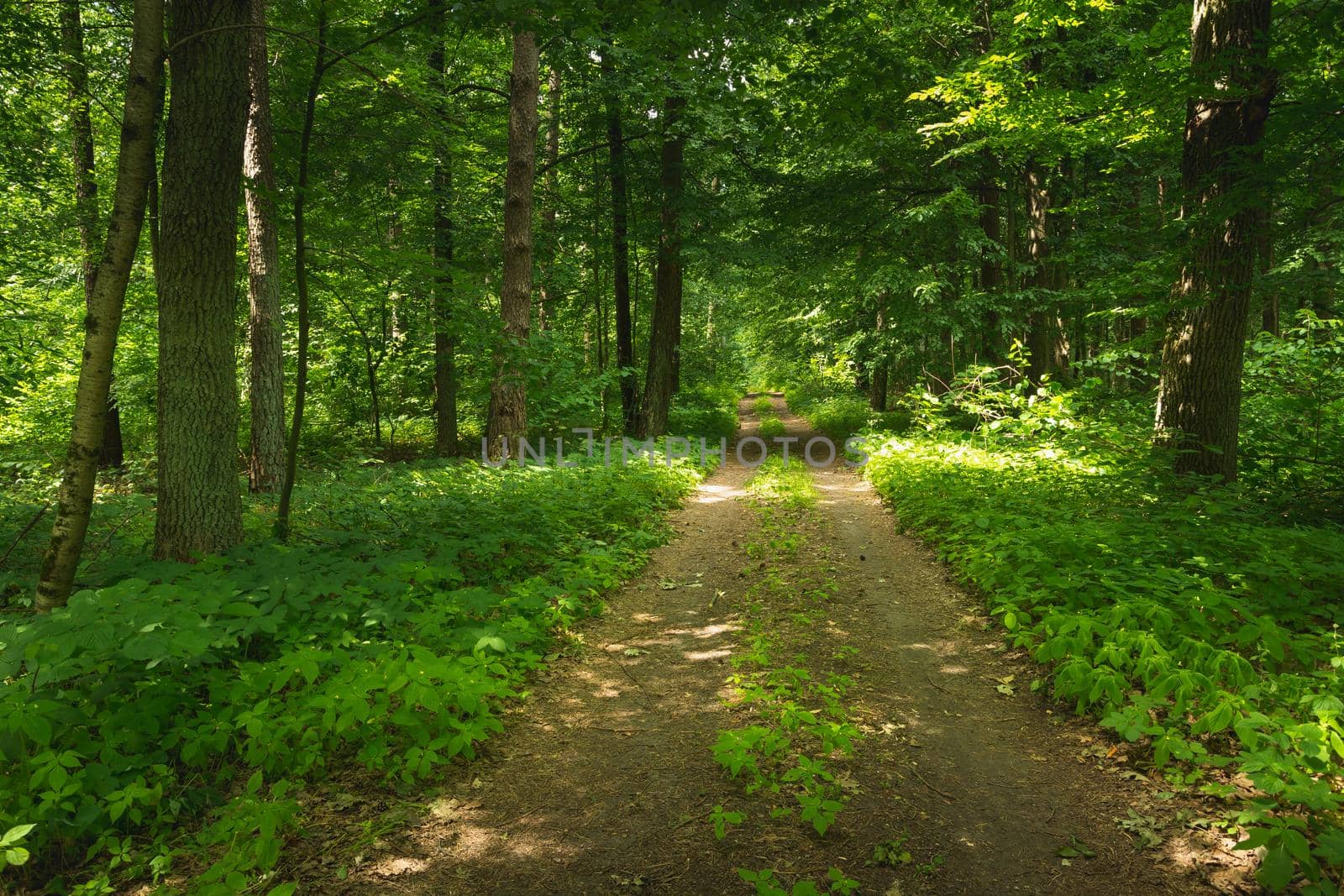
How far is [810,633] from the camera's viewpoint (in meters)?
5.52

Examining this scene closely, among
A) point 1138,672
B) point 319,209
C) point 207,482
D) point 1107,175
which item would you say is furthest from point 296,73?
point 1107,175

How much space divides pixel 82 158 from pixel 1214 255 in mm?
16405

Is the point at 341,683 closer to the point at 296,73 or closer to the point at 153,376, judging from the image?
the point at 296,73

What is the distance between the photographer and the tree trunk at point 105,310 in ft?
13.1

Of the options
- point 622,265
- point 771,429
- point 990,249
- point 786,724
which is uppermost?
point 622,265

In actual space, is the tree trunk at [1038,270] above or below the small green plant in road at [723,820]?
above

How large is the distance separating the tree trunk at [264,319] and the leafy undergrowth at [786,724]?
757 cm

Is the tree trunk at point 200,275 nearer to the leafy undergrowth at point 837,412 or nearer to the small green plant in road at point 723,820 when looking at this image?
the small green plant in road at point 723,820

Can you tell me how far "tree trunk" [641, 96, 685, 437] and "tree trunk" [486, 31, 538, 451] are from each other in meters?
4.29

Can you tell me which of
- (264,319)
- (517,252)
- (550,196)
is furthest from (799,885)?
(550,196)

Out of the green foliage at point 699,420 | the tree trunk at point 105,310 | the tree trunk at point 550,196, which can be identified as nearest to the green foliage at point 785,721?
the tree trunk at point 105,310

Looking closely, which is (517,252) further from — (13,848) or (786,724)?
(13,848)

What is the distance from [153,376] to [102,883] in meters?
14.0

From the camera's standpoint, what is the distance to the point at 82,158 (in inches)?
434
